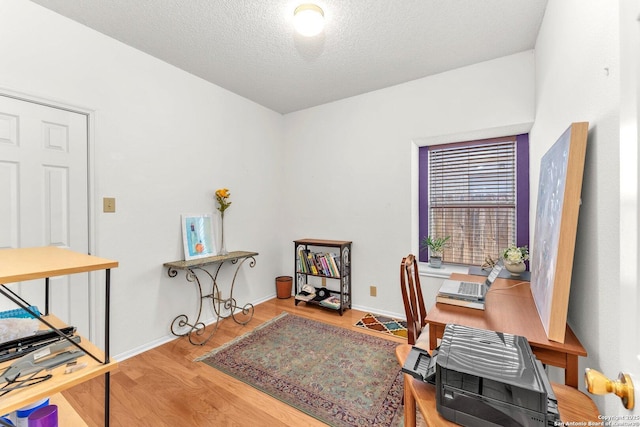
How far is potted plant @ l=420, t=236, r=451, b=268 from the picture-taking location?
292 centimetres

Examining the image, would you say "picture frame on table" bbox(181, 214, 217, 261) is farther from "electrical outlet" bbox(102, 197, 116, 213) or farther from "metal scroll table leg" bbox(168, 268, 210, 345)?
"electrical outlet" bbox(102, 197, 116, 213)

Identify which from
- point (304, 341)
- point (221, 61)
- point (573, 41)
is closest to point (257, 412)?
point (304, 341)

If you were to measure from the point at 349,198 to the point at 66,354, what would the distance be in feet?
9.31

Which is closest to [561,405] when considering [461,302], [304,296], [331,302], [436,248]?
[461,302]

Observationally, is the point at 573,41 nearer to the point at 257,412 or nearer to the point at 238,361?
the point at 257,412

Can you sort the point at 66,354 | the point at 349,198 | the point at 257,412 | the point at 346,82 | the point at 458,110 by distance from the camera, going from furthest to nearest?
1. the point at 349,198
2. the point at 346,82
3. the point at 458,110
4. the point at 257,412
5. the point at 66,354

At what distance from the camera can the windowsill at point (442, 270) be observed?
2.78m

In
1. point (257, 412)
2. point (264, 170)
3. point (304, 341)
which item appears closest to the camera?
point (257, 412)

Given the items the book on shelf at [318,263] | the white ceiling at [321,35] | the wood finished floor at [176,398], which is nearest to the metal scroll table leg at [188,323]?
the wood finished floor at [176,398]

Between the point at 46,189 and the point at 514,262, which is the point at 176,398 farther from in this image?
the point at 514,262

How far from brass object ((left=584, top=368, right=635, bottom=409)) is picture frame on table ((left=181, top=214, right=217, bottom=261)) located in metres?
2.81

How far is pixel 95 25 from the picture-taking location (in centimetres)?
207

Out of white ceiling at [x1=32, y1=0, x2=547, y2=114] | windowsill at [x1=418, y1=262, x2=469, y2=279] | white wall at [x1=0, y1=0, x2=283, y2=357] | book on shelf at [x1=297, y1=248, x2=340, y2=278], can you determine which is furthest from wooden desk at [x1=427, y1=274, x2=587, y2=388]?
white wall at [x1=0, y1=0, x2=283, y2=357]

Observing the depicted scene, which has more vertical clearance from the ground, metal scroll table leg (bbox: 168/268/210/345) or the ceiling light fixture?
the ceiling light fixture
